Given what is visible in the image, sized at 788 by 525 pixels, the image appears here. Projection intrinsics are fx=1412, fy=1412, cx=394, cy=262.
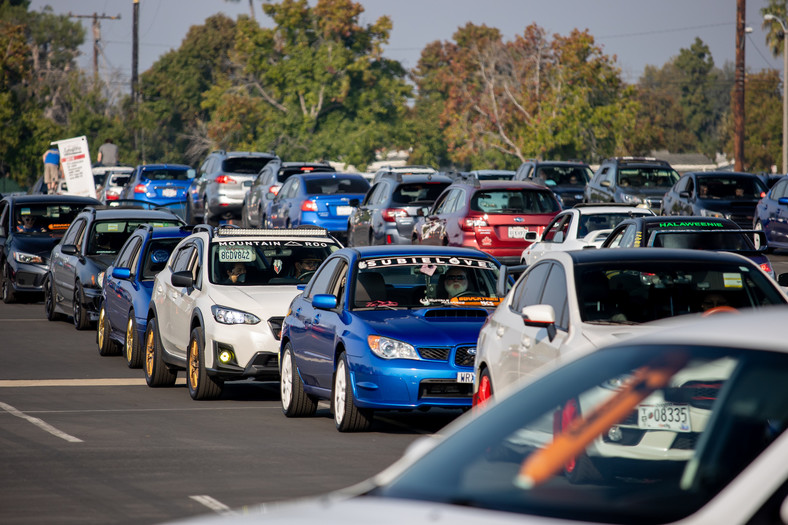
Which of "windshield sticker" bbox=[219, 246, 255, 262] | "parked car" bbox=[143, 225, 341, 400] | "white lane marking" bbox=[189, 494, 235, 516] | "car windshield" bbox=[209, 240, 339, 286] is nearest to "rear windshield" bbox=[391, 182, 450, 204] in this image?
"parked car" bbox=[143, 225, 341, 400]

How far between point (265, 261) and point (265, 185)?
64.9 ft

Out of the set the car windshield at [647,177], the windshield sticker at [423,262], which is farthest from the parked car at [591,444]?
the car windshield at [647,177]

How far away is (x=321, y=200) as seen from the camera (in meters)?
31.5

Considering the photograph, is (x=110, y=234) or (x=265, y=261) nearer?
(x=265, y=261)

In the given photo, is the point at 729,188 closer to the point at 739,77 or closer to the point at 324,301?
the point at 739,77

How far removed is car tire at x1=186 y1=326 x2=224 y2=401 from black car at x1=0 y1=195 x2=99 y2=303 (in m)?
12.3

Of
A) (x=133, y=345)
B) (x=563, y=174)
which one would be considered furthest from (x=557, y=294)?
(x=563, y=174)

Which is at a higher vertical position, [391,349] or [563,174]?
[563,174]

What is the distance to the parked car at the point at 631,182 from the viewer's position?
33.8m

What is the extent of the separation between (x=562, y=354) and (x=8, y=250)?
19243mm

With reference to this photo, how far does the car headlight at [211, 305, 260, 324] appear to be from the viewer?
14.1 m

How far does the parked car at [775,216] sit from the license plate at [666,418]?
23.3 m

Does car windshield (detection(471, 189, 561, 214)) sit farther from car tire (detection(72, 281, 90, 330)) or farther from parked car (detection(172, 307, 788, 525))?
parked car (detection(172, 307, 788, 525))

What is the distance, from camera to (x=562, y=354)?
8984 mm
